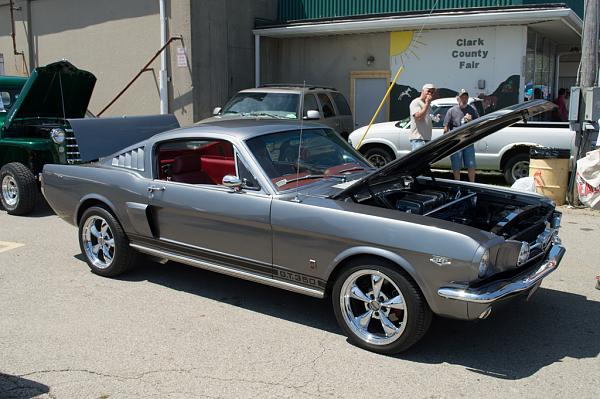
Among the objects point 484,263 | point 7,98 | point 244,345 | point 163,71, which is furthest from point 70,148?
point 163,71

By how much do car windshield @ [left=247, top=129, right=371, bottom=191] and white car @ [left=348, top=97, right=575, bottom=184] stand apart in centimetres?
450

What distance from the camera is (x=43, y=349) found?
13.9ft

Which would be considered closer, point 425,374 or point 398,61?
point 425,374

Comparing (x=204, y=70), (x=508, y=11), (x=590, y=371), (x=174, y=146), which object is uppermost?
(x=508, y=11)

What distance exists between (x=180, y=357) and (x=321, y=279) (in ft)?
3.70

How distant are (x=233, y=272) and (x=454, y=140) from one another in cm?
205

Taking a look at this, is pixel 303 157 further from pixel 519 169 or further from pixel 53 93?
pixel 519 169

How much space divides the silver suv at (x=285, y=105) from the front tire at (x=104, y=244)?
5.52 meters

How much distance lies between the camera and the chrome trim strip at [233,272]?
446 centimetres

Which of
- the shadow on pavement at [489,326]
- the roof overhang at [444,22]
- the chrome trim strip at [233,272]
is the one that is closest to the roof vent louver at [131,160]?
the chrome trim strip at [233,272]

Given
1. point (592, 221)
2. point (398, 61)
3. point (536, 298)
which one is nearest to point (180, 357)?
point (536, 298)

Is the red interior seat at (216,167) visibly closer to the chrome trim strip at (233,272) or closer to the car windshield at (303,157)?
the car windshield at (303,157)

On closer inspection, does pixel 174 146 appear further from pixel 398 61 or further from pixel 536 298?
pixel 398 61

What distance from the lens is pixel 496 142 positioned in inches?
432
